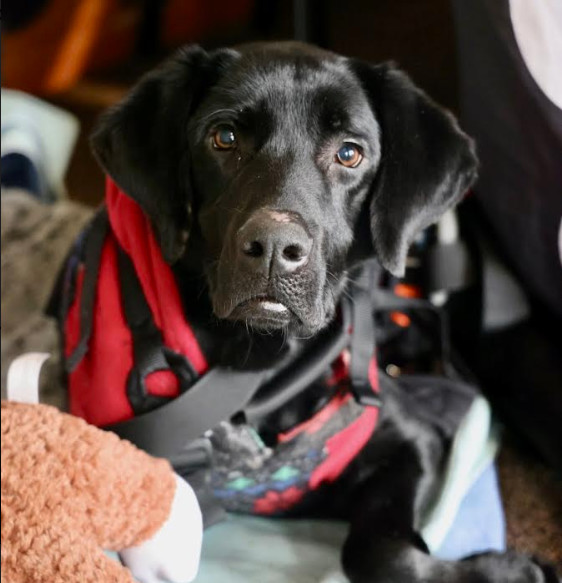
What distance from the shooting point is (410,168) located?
1171 mm

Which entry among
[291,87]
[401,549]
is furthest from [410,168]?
[401,549]

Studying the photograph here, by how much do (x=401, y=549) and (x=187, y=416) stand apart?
0.36 metres

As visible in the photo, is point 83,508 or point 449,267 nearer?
point 83,508

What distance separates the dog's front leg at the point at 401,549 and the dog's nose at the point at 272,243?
443 mm

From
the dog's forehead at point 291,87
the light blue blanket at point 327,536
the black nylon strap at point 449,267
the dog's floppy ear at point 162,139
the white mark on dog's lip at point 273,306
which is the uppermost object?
the dog's forehead at point 291,87

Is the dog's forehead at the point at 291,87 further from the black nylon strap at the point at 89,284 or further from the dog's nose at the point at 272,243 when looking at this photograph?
the black nylon strap at the point at 89,284

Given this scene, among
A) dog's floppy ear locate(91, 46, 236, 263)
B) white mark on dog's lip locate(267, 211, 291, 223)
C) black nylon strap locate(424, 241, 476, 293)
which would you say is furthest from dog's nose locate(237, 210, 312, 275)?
black nylon strap locate(424, 241, 476, 293)

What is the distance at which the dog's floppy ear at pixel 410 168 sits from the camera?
1171 mm

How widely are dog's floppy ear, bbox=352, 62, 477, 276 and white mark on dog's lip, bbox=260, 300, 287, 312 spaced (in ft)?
0.72

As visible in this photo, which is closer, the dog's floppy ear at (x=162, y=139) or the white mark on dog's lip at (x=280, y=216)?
the white mark on dog's lip at (x=280, y=216)

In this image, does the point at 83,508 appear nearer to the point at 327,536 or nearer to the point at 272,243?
the point at 272,243

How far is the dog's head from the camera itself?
1088 mm

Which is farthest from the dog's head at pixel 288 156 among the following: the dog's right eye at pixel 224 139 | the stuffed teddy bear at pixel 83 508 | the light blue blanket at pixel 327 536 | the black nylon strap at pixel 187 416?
the light blue blanket at pixel 327 536

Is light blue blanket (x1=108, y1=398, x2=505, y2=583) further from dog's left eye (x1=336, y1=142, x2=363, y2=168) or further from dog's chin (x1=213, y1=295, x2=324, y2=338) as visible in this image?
dog's left eye (x1=336, y1=142, x2=363, y2=168)
